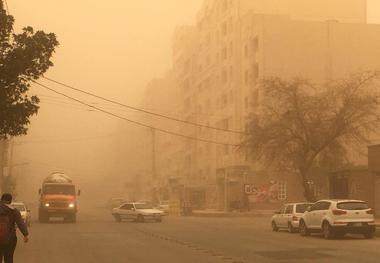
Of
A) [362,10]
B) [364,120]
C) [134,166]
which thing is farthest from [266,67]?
[134,166]

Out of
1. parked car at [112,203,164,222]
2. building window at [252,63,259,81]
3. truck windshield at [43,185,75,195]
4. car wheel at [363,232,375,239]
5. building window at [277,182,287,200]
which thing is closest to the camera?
car wheel at [363,232,375,239]

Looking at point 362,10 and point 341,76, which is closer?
point 341,76

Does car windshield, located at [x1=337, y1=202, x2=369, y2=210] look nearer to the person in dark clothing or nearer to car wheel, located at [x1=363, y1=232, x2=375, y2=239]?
car wheel, located at [x1=363, y1=232, x2=375, y2=239]

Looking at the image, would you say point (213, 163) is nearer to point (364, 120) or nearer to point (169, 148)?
point (169, 148)

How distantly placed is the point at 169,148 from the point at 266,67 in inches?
1987

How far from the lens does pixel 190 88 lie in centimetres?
10469

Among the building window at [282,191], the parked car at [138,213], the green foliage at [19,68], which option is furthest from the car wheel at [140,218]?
the green foliage at [19,68]

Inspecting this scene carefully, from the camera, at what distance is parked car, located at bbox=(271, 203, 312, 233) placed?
3303cm

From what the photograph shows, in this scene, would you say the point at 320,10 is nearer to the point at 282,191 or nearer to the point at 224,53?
the point at 224,53

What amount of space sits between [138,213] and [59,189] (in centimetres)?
597

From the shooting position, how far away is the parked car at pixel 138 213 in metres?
47.8

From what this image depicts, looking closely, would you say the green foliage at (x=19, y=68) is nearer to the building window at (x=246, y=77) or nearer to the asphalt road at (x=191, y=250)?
the asphalt road at (x=191, y=250)

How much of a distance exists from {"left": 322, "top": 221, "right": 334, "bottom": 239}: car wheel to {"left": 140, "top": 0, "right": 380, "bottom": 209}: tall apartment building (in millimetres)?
35453

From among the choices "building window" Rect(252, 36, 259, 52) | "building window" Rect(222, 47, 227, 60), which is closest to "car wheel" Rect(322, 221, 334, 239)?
"building window" Rect(252, 36, 259, 52)
